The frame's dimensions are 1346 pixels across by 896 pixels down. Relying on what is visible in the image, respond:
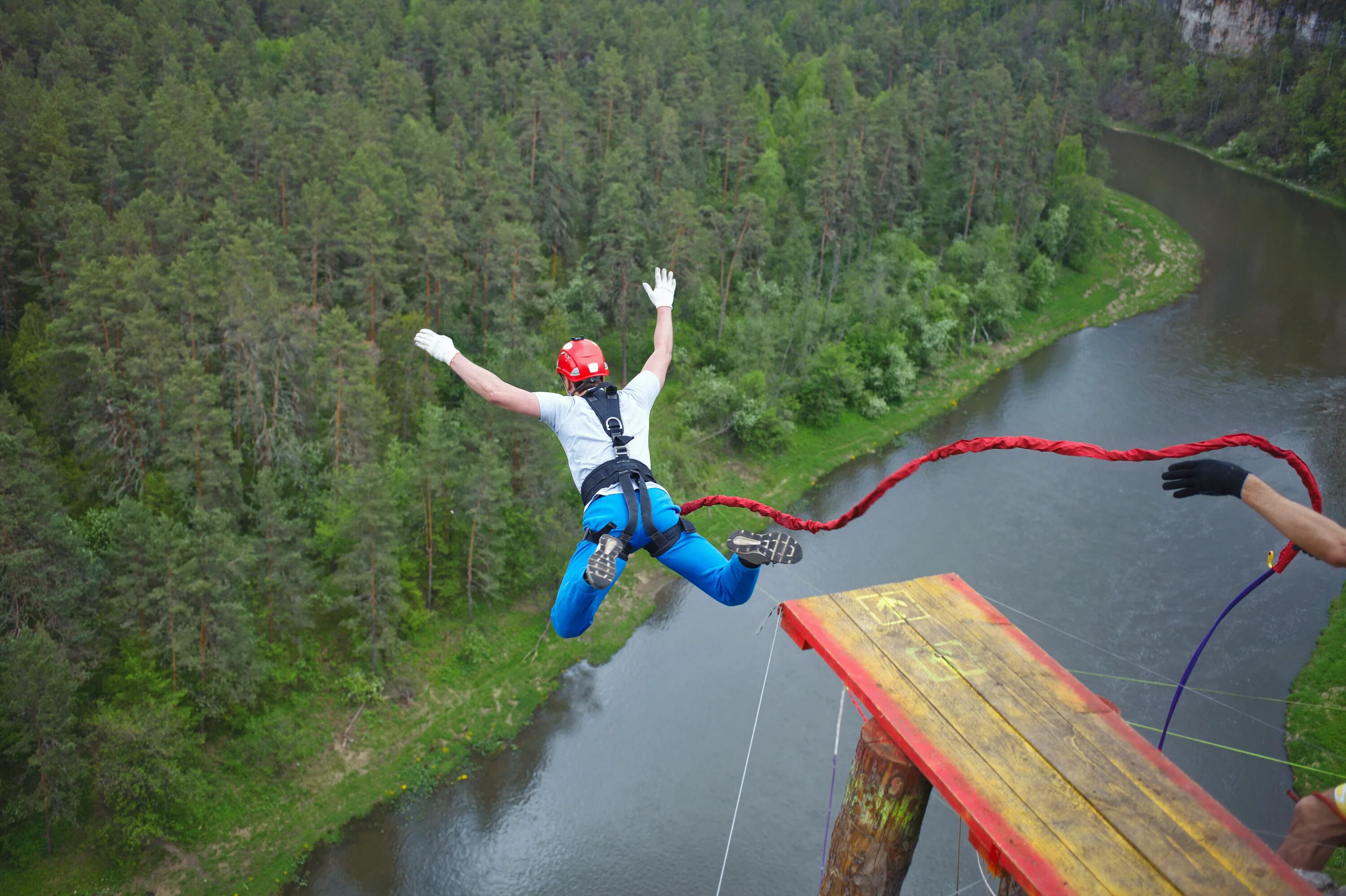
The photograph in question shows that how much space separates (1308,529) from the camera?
162 inches

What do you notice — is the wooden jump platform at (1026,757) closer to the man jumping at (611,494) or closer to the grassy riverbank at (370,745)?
the man jumping at (611,494)

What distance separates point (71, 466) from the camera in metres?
23.2

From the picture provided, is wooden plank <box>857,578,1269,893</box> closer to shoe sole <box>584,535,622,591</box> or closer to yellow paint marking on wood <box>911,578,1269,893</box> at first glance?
yellow paint marking on wood <box>911,578,1269,893</box>

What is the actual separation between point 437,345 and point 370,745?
55.9 ft

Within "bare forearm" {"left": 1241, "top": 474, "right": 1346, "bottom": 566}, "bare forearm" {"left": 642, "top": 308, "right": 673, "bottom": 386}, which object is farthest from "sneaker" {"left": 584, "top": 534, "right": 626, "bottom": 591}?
"bare forearm" {"left": 1241, "top": 474, "right": 1346, "bottom": 566}

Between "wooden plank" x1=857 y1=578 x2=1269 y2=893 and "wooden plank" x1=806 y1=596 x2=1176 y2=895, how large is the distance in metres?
0.07

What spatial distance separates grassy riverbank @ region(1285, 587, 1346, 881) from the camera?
19.7m

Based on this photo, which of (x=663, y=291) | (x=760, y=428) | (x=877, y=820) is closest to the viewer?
(x=877, y=820)

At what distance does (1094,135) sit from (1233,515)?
32.9m

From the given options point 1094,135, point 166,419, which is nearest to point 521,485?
point 166,419

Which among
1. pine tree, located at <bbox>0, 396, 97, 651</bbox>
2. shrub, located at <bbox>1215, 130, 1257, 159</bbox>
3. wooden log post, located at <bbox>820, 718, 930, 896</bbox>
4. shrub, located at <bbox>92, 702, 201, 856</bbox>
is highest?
wooden log post, located at <bbox>820, 718, 930, 896</bbox>

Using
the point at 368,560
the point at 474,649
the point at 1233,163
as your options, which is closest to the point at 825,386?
the point at 474,649

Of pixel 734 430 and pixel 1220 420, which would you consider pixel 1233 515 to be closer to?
pixel 1220 420

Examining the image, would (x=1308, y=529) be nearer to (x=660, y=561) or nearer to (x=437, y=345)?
(x=660, y=561)
